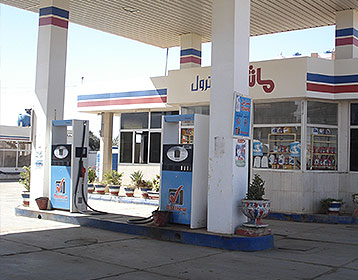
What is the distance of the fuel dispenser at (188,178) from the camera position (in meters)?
9.09

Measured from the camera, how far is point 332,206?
39.9ft

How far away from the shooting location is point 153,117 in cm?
1842

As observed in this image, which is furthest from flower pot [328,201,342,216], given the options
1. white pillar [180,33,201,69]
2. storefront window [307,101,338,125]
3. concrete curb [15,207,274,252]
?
Result: white pillar [180,33,201,69]

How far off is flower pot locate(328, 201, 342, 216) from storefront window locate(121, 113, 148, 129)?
8.65 m

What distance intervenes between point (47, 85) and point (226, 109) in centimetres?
519

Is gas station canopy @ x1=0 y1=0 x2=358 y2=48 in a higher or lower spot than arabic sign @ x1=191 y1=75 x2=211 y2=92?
higher

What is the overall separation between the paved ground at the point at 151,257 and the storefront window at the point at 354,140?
286cm

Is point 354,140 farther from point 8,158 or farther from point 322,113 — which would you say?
point 8,158

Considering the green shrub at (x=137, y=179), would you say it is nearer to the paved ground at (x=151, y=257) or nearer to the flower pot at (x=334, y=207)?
the paved ground at (x=151, y=257)

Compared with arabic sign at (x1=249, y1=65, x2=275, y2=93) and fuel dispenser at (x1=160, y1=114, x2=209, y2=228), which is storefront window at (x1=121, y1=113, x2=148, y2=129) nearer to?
arabic sign at (x1=249, y1=65, x2=275, y2=93)

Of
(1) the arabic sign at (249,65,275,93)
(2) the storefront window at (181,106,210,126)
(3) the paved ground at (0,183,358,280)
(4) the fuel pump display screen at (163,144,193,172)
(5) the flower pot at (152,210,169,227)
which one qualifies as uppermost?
(1) the arabic sign at (249,65,275,93)

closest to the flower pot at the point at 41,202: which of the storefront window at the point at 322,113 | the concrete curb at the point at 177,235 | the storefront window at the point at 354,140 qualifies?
the concrete curb at the point at 177,235

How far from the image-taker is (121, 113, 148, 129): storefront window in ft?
61.5

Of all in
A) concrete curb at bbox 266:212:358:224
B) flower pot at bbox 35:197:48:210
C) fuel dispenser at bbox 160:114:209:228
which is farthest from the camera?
concrete curb at bbox 266:212:358:224
